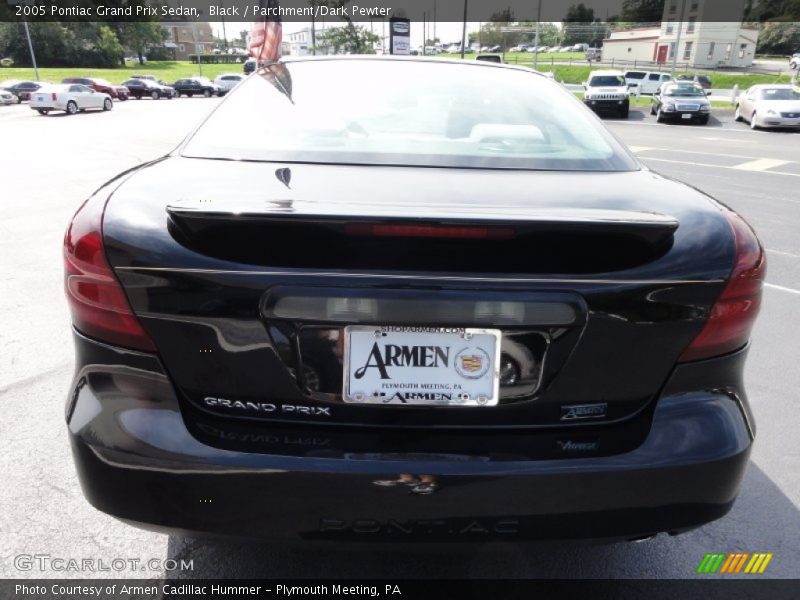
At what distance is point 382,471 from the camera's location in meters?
1.59

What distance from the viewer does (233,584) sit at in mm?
2176

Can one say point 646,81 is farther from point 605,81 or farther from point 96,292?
point 96,292

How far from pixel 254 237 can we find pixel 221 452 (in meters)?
0.53

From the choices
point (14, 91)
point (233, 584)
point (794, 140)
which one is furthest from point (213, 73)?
point (233, 584)

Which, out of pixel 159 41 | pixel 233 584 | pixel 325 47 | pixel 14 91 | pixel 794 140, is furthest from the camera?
pixel 159 41

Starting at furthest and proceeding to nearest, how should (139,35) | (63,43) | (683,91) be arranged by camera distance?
(139,35) < (63,43) < (683,91)

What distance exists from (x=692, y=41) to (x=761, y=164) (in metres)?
79.8

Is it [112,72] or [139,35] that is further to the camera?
[139,35]

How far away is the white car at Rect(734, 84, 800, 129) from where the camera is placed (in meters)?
20.6

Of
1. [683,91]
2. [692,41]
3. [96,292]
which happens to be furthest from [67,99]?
[692,41]

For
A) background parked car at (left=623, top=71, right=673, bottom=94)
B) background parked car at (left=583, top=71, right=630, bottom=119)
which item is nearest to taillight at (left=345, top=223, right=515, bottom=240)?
background parked car at (left=583, top=71, right=630, bottom=119)

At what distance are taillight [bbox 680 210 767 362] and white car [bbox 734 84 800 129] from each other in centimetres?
2250

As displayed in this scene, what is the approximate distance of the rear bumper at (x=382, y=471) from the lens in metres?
1.61

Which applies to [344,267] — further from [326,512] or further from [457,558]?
[457,558]
